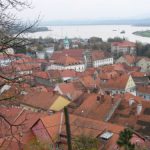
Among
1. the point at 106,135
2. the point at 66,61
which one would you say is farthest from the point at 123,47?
the point at 106,135

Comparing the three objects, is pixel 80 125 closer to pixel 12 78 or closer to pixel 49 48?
pixel 12 78

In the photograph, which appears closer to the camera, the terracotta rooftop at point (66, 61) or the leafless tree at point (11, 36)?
the leafless tree at point (11, 36)

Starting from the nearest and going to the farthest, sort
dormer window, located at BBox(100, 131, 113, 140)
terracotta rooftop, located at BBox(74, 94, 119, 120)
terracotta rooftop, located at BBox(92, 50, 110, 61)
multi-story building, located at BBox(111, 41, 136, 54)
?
dormer window, located at BBox(100, 131, 113, 140) < terracotta rooftop, located at BBox(74, 94, 119, 120) < terracotta rooftop, located at BBox(92, 50, 110, 61) < multi-story building, located at BBox(111, 41, 136, 54)

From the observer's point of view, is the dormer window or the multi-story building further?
the multi-story building

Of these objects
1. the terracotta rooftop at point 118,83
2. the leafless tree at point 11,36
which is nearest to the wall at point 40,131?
the leafless tree at point 11,36

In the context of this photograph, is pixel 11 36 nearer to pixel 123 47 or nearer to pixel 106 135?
pixel 106 135

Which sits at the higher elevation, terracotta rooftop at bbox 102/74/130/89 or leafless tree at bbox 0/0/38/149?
leafless tree at bbox 0/0/38/149

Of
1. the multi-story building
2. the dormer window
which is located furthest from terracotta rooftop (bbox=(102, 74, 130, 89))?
the multi-story building

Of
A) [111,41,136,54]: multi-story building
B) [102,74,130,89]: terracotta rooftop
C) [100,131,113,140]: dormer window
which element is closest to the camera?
[100,131,113,140]: dormer window

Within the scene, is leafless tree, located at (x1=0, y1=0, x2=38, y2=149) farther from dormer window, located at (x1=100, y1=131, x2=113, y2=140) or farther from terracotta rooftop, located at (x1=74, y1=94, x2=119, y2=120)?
terracotta rooftop, located at (x1=74, y1=94, x2=119, y2=120)

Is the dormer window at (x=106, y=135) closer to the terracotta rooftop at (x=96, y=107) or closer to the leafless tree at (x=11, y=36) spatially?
the terracotta rooftop at (x=96, y=107)

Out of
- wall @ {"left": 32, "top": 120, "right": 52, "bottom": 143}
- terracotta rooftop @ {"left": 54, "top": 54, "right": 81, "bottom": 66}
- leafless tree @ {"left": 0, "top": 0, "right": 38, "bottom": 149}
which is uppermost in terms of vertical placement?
leafless tree @ {"left": 0, "top": 0, "right": 38, "bottom": 149}
